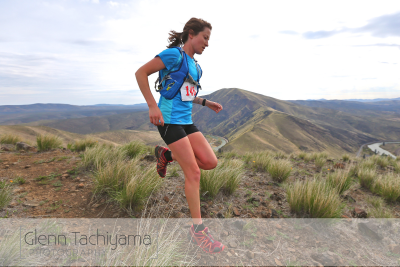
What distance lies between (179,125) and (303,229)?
2.08 m

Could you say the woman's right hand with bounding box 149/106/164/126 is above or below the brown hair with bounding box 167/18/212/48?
below

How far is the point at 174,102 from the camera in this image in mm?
2068

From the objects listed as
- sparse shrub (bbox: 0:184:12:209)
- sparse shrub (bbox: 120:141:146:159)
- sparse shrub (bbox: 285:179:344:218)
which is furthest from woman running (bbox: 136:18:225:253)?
sparse shrub (bbox: 120:141:146:159)

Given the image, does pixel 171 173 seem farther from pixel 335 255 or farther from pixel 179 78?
pixel 335 255

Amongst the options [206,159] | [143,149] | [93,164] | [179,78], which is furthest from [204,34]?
[143,149]

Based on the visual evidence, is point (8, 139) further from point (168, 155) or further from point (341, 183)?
point (341, 183)

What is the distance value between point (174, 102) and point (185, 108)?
0.15 metres

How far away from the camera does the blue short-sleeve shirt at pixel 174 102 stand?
1.95 meters

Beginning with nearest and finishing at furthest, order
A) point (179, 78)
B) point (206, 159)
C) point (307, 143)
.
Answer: point (179, 78)
point (206, 159)
point (307, 143)

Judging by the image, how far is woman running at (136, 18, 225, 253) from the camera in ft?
6.38

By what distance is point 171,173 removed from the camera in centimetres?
399

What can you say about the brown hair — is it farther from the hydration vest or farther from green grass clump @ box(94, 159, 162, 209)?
green grass clump @ box(94, 159, 162, 209)

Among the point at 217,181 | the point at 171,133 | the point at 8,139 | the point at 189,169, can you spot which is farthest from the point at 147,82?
the point at 8,139

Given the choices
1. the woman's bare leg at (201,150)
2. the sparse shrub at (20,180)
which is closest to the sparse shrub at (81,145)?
the sparse shrub at (20,180)
